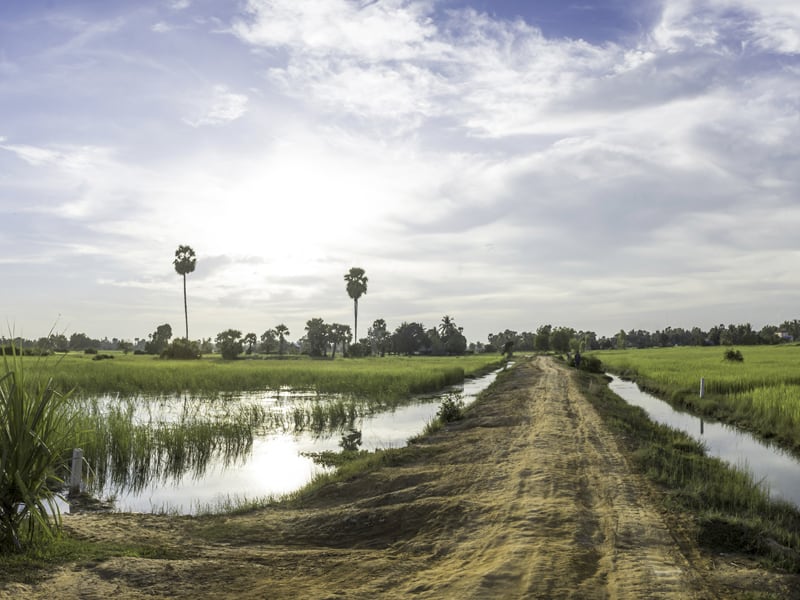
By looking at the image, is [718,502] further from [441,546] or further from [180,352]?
[180,352]

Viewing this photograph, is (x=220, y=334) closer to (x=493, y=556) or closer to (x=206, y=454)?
(x=206, y=454)

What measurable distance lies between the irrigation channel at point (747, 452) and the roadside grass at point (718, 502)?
77 centimetres

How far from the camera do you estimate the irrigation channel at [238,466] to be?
12820 mm

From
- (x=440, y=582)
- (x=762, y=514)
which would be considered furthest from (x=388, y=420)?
(x=440, y=582)

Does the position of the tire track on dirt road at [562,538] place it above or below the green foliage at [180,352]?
below

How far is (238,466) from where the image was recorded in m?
16.2

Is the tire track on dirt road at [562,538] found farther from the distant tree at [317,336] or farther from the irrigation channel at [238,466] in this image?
the distant tree at [317,336]

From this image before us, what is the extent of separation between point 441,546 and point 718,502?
5.34 meters

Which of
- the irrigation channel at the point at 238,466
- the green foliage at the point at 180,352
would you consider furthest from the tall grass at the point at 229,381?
the green foliage at the point at 180,352

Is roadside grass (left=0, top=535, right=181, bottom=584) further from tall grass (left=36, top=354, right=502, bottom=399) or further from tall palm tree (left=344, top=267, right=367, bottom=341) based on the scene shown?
tall palm tree (left=344, top=267, right=367, bottom=341)

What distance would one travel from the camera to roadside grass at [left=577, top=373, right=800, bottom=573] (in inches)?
314

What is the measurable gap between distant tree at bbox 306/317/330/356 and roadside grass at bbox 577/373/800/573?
4027 inches

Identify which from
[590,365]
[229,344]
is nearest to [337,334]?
[229,344]

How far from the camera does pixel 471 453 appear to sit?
1463cm
